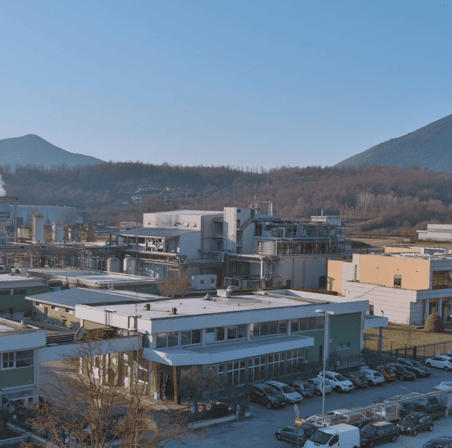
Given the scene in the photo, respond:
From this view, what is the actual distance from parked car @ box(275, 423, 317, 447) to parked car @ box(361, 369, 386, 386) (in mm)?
7473

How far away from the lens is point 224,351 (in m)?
23.7

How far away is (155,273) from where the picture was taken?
5247 cm

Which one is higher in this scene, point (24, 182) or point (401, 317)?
point (24, 182)

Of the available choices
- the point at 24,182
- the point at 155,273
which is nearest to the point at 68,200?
the point at 24,182

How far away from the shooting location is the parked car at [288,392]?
898 inches

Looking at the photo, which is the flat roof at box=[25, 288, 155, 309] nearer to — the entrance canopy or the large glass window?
the entrance canopy

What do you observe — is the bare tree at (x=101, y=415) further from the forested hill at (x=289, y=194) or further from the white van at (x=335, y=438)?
the forested hill at (x=289, y=194)

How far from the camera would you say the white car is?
1144 inches

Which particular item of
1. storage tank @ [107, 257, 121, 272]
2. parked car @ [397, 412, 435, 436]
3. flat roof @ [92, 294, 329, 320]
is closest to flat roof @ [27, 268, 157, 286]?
storage tank @ [107, 257, 121, 272]

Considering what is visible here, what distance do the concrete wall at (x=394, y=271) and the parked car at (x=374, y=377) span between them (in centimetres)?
1504

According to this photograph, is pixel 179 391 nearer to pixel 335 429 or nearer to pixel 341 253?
pixel 335 429

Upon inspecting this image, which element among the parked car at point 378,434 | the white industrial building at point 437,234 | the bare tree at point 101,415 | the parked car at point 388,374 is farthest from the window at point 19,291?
the white industrial building at point 437,234

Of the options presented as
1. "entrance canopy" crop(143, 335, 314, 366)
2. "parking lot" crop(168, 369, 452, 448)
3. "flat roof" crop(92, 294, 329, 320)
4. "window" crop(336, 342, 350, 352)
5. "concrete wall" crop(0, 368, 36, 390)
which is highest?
"flat roof" crop(92, 294, 329, 320)

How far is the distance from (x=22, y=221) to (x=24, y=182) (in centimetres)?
10979
